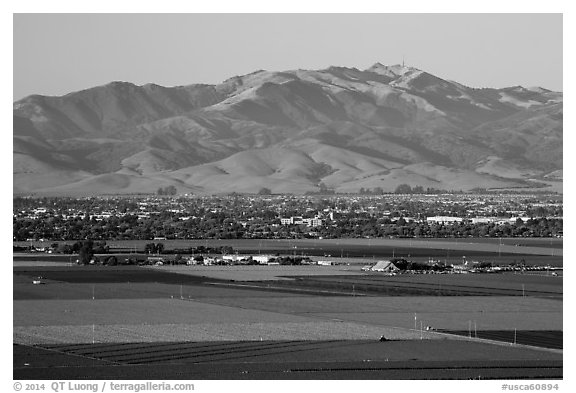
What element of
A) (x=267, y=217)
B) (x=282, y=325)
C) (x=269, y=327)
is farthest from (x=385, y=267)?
(x=267, y=217)

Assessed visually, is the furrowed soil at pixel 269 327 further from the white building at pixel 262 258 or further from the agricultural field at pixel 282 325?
the white building at pixel 262 258

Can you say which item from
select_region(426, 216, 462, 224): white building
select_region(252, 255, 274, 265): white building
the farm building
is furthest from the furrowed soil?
select_region(426, 216, 462, 224): white building

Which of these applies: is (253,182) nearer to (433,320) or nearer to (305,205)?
(305,205)

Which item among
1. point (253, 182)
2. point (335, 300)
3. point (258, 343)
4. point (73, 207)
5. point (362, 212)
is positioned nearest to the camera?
point (258, 343)

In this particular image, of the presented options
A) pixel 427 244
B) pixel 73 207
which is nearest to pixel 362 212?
pixel 73 207

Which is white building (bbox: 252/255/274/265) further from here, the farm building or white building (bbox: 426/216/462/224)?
white building (bbox: 426/216/462/224)

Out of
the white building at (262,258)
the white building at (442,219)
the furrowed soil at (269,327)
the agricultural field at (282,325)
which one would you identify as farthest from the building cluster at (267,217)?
the furrowed soil at (269,327)

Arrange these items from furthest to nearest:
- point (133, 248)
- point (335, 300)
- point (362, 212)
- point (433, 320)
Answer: point (362, 212) → point (133, 248) → point (335, 300) → point (433, 320)

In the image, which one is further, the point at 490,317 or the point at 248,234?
the point at 248,234
